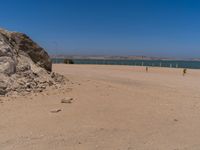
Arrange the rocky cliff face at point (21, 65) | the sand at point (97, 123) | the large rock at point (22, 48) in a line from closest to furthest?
the sand at point (97, 123) < the rocky cliff face at point (21, 65) < the large rock at point (22, 48)

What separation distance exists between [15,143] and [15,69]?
5.82 m

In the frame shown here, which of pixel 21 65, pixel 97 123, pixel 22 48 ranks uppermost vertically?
pixel 22 48

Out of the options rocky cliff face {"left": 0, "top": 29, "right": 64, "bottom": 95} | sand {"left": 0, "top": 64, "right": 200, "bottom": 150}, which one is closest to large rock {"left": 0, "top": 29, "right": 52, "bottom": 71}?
rocky cliff face {"left": 0, "top": 29, "right": 64, "bottom": 95}

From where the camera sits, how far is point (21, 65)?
36.7 feet

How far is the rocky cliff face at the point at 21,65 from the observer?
33.0ft

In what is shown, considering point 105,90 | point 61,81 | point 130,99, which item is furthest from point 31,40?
point 130,99

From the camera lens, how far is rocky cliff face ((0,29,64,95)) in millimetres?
10062

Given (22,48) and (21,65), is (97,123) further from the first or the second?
(22,48)

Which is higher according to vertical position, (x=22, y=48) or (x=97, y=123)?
(x=22, y=48)

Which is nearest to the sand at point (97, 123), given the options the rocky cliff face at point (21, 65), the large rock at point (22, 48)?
the rocky cliff face at point (21, 65)

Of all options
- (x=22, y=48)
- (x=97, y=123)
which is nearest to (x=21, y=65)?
(x=22, y=48)

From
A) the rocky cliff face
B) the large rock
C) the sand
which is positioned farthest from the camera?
the large rock

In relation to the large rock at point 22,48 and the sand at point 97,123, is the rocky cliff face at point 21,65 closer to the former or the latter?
the large rock at point 22,48

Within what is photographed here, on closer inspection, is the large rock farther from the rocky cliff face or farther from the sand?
the sand
